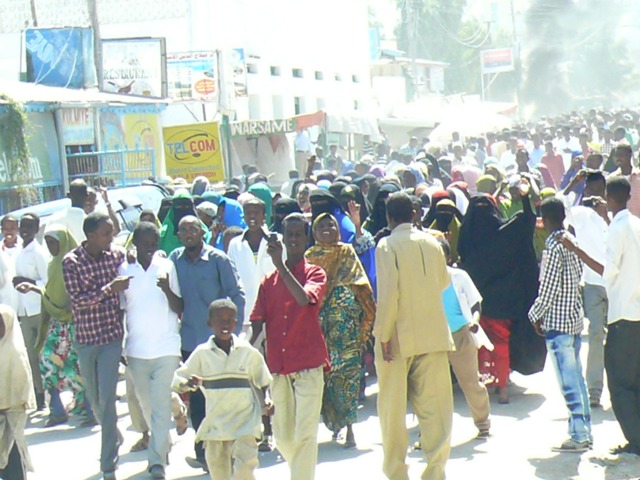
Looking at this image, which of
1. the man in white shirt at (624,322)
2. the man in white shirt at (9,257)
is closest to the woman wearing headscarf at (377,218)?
the man in white shirt at (9,257)

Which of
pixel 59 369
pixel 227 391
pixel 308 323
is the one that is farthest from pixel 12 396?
pixel 59 369

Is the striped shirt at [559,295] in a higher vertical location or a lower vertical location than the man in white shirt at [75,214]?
lower

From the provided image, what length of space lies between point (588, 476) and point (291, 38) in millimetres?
35601

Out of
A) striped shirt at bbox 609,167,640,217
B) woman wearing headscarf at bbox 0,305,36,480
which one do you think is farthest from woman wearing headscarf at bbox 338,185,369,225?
woman wearing headscarf at bbox 0,305,36,480

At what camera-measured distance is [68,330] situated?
35.4 ft

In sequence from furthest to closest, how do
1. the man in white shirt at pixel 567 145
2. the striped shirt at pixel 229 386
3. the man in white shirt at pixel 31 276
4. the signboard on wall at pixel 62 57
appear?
the signboard on wall at pixel 62 57, the man in white shirt at pixel 567 145, the man in white shirt at pixel 31 276, the striped shirt at pixel 229 386

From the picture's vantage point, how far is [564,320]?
854 cm

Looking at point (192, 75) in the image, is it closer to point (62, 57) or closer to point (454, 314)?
point (62, 57)

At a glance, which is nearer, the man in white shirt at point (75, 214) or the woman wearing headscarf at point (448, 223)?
the woman wearing headscarf at point (448, 223)

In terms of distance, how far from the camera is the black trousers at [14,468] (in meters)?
7.69

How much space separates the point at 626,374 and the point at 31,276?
5221 mm

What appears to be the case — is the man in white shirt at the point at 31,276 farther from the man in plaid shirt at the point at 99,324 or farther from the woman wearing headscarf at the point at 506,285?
the woman wearing headscarf at the point at 506,285

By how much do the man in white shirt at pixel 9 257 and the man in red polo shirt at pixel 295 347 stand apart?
3438mm

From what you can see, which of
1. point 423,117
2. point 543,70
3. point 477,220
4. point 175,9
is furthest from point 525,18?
point 477,220
